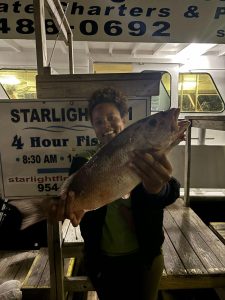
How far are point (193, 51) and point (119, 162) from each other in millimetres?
5453

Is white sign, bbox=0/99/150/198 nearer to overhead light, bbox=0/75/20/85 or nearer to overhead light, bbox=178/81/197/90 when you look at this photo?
overhead light, bbox=0/75/20/85

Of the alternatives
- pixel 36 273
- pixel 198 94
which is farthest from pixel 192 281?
pixel 198 94

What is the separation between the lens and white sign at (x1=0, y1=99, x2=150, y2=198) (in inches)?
69.6

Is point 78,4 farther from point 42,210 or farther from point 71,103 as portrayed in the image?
point 42,210

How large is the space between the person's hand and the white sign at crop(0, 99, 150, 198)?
2.05 feet

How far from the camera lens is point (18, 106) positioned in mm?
1761

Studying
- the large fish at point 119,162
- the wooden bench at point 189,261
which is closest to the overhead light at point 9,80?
the wooden bench at point 189,261

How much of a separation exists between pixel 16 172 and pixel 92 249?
73 centimetres

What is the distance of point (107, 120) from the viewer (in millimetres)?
1499

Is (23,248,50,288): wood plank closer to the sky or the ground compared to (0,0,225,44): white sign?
closer to the ground

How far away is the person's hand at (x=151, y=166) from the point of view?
4.06 feet

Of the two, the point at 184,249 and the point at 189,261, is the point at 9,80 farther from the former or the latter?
the point at 189,261

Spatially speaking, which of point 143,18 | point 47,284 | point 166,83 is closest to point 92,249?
point 47,284

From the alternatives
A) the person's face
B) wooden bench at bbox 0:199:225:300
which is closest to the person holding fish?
the person's face
